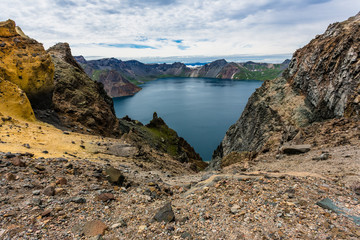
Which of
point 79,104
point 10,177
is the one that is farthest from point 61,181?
point 79,104

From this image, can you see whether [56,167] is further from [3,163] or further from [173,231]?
[173,231]

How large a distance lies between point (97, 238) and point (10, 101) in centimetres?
1790

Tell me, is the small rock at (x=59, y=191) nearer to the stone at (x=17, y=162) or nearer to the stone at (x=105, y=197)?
the stone at (x=105, y=197)

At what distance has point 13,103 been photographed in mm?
17062

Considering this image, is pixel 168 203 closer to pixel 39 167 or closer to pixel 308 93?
pixel 39 167

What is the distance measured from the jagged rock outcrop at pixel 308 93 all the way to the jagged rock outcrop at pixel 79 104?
22.6 meters

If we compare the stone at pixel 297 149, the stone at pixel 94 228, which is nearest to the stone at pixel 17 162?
the stone at pixel 94 228

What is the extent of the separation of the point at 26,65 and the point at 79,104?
8.86m

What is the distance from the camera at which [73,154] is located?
44.8 ft

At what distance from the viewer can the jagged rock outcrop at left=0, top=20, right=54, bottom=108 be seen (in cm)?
2031

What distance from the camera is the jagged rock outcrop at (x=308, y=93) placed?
2798 cm

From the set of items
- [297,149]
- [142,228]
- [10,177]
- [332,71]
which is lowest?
[297,149]

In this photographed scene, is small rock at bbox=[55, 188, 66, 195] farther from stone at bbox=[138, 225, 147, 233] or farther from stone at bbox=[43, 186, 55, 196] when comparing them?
stone at bbox=[138, 225, 147, 233]

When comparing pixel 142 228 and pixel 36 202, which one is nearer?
pixel 142 228
